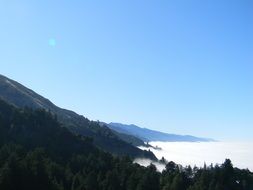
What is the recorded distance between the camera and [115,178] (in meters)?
145

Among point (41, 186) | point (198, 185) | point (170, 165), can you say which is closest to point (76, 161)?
point (170, 165)

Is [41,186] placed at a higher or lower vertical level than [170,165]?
lower

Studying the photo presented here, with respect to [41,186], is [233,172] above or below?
above

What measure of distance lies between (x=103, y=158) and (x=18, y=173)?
88999 millimetres

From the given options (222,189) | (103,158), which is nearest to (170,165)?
(103,158)

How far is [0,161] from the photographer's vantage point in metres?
118

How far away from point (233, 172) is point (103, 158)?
56.2 m

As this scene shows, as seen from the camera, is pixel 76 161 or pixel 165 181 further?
pixel 76 161

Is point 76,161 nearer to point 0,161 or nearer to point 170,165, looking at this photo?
point 170,165

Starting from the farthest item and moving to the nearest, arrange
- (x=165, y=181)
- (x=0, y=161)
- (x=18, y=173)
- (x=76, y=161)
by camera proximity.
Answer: (x=76, y=161) < (x=165, y=181) < (x=0, y=161) < (x=18, y=173)

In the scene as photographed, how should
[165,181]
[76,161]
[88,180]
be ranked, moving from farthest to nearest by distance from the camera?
[76,161] → [165,181] → [88,180]

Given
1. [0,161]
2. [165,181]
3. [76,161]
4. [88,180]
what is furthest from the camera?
[76,161]

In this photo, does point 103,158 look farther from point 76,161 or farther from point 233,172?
point 233,172

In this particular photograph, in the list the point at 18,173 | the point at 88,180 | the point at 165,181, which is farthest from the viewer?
the point at 165,181
